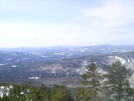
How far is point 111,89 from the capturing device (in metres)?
20.2

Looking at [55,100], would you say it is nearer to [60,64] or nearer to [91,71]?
[91,71]

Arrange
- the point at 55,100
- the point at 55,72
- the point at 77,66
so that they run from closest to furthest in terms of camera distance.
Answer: the point at 55,100
the point at 55,72
the point at 77,66

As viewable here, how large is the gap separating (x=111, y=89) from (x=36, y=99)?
12620mm

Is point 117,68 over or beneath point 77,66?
over

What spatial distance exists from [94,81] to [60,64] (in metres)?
180

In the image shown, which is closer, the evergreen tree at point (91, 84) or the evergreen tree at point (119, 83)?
the evergreen tree at point (91, 84)

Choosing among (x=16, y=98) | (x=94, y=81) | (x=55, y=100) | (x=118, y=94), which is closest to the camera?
(x=94, y=81)

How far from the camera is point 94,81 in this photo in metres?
18.8

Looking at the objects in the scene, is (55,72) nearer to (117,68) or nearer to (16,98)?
(16,98)

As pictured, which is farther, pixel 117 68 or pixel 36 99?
pixel 36 99

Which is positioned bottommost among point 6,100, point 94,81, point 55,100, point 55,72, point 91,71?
point 55,72

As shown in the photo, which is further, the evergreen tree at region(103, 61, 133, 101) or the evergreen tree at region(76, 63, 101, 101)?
the evergreen tree at region(103, 61, 133, 101)

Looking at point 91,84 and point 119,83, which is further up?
point 91,84

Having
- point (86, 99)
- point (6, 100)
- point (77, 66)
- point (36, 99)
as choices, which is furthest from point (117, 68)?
point (77, 66)
